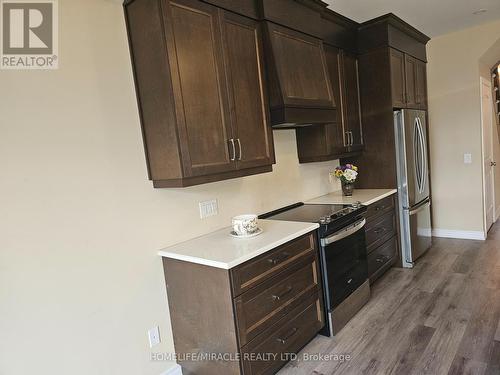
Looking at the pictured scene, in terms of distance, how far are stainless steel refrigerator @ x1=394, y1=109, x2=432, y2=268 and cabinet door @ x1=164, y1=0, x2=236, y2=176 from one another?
215 cm

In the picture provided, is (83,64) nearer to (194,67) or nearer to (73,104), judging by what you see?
(73,104)

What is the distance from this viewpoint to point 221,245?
6.66 feet

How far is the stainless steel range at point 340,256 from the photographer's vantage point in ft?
7.76

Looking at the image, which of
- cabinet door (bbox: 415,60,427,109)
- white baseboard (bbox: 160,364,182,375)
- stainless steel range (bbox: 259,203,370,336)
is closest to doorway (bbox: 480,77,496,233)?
cabinet door (bbox: 415,60,427,109)

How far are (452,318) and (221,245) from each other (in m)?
1.88

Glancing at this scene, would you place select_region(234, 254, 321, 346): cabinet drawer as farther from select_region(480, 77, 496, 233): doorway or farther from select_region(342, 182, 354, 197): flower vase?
select_region(480, 77, 496, 233): doorway

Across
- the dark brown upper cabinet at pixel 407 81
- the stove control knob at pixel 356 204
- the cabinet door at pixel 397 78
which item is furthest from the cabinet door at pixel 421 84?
the stove control knob at pixel 356 204

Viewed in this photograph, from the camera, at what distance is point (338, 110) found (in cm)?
324

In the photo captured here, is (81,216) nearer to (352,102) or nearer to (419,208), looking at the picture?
(352,102)

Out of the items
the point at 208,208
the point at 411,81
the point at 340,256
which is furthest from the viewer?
the point at 411,81

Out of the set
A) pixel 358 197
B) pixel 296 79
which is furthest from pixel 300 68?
pixel 358 197

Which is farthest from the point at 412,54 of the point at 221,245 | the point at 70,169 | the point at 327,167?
the point at 70,169

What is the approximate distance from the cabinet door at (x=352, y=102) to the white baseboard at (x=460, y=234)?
194 cm

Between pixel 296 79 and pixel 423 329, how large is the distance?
2.04 metres
